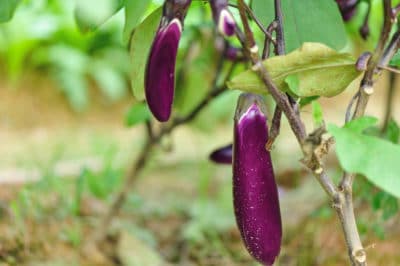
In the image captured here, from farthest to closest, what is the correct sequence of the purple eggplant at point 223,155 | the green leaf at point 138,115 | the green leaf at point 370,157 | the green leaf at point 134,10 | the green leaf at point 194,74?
the green leaf at point 194,74 → the green leaf at point 138,115 → the purple eggplant at point 223,155 → the green leaf at point 134,10 → the green leaf at point 370,157

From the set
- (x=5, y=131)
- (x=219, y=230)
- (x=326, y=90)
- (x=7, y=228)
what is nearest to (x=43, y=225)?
(x=7, y=228)

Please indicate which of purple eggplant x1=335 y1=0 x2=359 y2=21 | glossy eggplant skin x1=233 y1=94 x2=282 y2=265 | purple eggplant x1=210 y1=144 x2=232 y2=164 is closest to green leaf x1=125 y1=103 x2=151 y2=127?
purple eggplant x1=210 y1=144 x2=232 y2=164

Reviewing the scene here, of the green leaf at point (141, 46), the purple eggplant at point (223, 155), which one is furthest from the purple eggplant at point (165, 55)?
the purple eggplant at point (223, 155)

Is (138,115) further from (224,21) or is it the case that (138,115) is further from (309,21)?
(224,21)

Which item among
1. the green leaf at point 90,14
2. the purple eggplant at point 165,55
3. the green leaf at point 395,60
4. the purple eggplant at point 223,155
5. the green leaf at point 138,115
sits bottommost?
the green leaf at point 138,115

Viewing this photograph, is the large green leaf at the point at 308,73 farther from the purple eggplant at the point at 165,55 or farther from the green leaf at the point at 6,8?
the green leaf at the point at 6,8

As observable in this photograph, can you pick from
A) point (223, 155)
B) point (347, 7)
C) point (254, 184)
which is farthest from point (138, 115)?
point (254, 184)

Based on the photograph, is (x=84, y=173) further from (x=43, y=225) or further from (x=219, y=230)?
(x=219, y=230)
